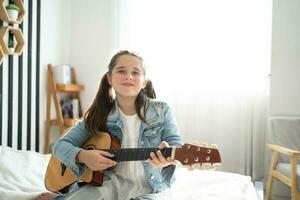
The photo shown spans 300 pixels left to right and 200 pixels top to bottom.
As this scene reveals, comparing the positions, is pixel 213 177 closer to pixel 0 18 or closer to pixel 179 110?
pixel 179 110

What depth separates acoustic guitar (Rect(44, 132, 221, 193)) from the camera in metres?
1.00

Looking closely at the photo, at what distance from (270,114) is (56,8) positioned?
2.18 metres

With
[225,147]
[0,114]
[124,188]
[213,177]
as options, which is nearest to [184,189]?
[213,177]

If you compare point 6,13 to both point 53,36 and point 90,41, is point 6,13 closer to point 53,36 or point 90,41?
point 53,36

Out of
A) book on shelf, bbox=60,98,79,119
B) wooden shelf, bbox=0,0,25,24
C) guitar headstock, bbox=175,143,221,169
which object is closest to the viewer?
guitar headstock, bbox=175,143,221,169

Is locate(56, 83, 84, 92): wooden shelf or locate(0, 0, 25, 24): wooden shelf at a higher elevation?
locate(0, 0, 25, 24): wooden shelf

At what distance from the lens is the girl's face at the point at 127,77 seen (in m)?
1.24

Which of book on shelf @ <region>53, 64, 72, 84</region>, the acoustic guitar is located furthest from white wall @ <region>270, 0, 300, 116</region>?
book on shelf @ <region>53, 64, 72, 84</region>

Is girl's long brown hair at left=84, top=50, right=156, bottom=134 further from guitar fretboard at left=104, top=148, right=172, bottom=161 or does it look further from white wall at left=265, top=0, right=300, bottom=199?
white wall at left=265, top=0, right=300, bottom=199

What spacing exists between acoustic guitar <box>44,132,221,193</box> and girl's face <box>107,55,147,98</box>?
0.20m

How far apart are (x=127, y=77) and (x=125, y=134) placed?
9.2 inches

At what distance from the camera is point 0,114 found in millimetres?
2219

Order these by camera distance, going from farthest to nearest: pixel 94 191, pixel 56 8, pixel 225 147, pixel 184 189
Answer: pixel 56 8 → pixel 225 147 → pixel 184 189 → pixel 94 191

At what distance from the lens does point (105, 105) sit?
132 centimetres
